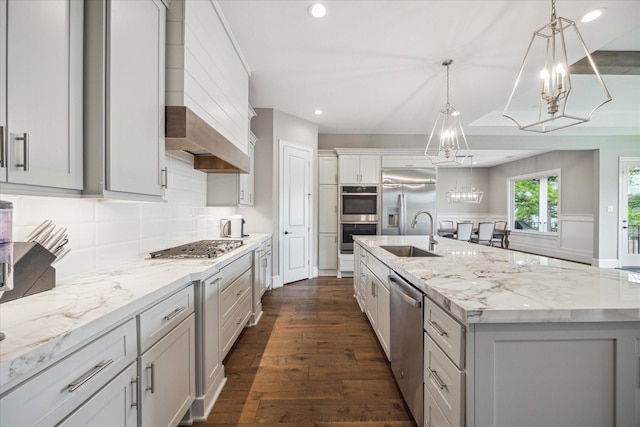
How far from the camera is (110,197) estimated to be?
3.76ft

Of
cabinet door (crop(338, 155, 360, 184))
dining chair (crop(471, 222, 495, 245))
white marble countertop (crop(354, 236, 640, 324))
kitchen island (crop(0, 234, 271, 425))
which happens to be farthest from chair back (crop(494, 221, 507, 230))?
kitchen island (crop(0, 234, 271, 425))

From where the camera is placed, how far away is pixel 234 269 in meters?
2.03

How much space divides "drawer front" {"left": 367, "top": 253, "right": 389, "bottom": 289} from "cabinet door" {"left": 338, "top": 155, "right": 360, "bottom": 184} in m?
2.55

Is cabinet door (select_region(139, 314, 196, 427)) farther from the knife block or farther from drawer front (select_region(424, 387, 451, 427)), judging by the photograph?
drawer front (select_region(424, 387, 451, 427))

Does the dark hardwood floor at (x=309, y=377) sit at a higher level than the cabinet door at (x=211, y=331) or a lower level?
lower

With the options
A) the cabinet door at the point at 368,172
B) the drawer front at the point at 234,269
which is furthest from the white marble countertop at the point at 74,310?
the cabinet door at the point at 368,172

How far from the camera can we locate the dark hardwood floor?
153 centimetres

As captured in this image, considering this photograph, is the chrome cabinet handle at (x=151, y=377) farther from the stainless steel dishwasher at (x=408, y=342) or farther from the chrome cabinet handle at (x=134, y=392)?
the stainless steel dishwasher at (x=408, y=342)

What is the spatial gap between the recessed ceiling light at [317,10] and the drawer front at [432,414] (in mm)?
2727

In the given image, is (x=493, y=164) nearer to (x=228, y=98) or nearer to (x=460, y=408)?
(x=228, y=98)

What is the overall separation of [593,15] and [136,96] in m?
3.58

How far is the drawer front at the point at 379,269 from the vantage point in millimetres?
1925

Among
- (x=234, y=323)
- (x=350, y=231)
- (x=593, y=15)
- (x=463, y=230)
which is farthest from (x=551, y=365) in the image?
(x=463, y=230)

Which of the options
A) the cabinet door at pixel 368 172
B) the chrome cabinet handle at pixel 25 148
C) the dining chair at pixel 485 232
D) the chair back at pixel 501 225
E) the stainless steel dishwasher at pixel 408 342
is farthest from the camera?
the chair back at pixel 501 225
